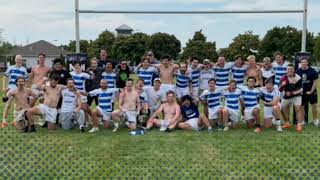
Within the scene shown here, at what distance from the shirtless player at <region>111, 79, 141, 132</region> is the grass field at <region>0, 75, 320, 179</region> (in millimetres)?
482

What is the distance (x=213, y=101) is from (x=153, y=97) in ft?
4.56

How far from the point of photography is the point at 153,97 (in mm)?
10656

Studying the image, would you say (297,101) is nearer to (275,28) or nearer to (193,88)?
(193,88)

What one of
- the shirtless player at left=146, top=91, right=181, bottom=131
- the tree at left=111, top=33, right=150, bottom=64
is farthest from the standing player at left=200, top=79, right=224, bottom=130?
the tree at left=111, top=33, right=150, bottom=64

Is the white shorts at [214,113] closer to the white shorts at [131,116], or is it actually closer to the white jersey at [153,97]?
the white jersey at [153,97]

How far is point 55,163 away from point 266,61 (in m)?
6.19

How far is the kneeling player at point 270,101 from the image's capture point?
10.1m

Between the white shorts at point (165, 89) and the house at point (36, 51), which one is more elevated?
the house at point (36, 51)

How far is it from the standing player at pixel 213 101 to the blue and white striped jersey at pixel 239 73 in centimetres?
77

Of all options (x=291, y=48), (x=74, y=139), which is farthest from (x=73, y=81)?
(x=291, y=48)

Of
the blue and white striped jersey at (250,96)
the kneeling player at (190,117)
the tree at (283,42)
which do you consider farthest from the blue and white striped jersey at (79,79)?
the tree at (283,42)

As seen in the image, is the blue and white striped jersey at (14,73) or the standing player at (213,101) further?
the blue and white striped jersey at (14,73)

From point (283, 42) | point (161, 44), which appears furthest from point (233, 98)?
point (283, 42)

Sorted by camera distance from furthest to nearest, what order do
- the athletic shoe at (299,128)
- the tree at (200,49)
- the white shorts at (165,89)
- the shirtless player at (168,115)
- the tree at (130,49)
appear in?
the tree at (200,49) < the tree at (130,49) < the white shorts at (165,89) < the shirtless player at (168,115) < the athletic shoe at (299,128)
